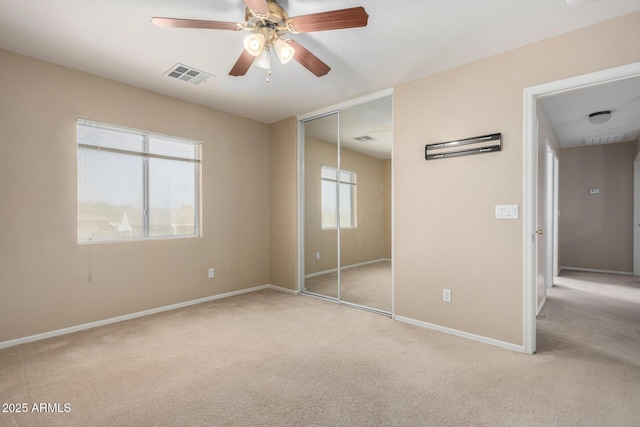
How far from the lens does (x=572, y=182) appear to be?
22.2 ft

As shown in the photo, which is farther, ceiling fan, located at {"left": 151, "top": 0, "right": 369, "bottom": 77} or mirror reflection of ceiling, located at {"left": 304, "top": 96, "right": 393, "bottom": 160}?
mirror reflection of ceiling, located at {"left": 304, "top": 96, "right": 393, "bottom": 160}

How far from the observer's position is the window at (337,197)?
4609mm

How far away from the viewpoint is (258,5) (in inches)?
71.9

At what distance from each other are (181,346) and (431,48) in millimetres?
3493

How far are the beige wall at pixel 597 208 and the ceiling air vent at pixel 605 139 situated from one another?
23 centimetres

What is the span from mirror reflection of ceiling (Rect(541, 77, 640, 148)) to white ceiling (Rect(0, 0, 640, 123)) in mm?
825

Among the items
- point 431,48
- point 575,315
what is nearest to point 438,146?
point 431,48

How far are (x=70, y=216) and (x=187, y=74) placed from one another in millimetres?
1883

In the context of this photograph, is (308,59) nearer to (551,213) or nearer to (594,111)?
(594,111)

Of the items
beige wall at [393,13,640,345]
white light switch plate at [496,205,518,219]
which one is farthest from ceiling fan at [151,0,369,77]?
white light switch plate at [496,205,518,219]

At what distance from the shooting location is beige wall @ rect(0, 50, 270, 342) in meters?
2.83

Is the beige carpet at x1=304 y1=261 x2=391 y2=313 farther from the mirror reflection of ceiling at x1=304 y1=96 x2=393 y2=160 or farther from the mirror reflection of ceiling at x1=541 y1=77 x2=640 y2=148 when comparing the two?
the mirror reflection of ceiling at x1=541 y1=77 x2=640 y2=148

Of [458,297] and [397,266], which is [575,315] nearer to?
[458,297]

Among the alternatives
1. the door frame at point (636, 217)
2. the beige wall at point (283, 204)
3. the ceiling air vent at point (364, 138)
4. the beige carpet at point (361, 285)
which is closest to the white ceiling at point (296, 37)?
the beige wall at point (283, 204)
